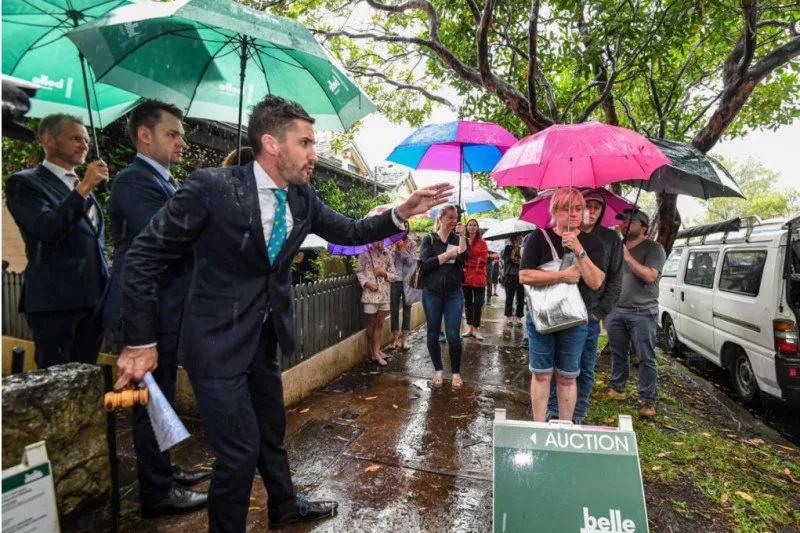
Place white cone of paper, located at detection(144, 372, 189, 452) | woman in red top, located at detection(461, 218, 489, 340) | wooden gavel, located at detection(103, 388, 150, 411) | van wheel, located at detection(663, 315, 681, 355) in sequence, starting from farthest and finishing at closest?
van wheel, located at detection(663, 315, 681, 355), woman in red top, located at detection(461, 218, 489, 340), white cone of paper, located at detection(144, 372, 189, 452), wooden gavel, located at detection(103, 388, 150, 411)

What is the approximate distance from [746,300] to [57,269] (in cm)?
661

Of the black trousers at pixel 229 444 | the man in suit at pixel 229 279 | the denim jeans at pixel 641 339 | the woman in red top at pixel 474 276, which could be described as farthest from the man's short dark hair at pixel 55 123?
the woman in red top at pixel 474 276

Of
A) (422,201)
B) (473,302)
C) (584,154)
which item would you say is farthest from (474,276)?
(422,201)

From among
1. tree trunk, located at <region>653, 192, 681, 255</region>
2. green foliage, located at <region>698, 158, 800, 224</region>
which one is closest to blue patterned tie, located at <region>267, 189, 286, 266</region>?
tree trunk, located at <region>653, 192, 681, 255</region>

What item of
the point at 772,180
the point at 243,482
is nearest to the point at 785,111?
the point at 243,482

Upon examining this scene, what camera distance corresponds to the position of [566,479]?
2168 millimetres

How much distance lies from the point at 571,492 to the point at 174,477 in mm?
2546

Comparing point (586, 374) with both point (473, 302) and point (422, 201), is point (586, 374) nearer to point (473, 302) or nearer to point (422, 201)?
point (422, 201)

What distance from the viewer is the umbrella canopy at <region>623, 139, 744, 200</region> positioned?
12.2 feet

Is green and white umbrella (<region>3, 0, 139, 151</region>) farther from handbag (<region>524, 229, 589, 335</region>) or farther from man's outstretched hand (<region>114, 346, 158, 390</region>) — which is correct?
handbag (<region>524, 229, 589, 335</region>)

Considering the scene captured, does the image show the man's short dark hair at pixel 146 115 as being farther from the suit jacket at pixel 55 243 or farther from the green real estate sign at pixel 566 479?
the green real estate sign at pixel 566 479

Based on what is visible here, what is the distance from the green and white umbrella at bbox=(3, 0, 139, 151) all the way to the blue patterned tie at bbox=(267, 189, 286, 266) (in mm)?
1594

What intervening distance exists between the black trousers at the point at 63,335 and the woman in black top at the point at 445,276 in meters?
3.04

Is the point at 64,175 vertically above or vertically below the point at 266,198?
above
